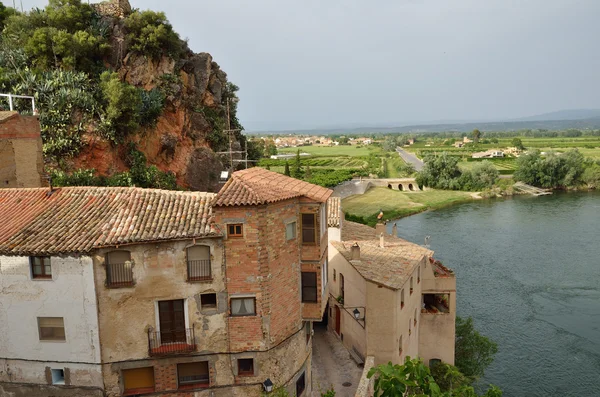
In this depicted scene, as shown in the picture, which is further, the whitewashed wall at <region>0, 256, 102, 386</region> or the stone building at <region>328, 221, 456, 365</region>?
the stone building at <region>328, 221, 456, 365</region>

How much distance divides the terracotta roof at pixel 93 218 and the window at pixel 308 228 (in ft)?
9.70

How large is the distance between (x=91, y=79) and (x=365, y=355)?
20.8 meters

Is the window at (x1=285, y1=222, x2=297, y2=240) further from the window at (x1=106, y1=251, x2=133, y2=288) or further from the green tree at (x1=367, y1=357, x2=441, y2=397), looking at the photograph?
the green tree at (x1=367, y1=357, x2=441, y2=397)

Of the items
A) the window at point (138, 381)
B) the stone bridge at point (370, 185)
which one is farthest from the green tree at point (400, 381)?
the stone bridge at point (370, 185)

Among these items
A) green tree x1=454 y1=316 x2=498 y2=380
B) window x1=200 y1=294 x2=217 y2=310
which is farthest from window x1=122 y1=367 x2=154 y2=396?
green tree x1=454 y1=316 x2=498 y2=380

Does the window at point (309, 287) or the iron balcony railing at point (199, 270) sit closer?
the iron balcony railing at point (199, 270)

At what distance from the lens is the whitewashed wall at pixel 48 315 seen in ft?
42.2

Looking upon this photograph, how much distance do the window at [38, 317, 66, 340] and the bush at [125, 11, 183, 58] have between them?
20.4 meters

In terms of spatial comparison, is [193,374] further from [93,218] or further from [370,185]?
[370,185]

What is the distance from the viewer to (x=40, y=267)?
13.0 meters

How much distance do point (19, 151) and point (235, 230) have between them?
1208 cm

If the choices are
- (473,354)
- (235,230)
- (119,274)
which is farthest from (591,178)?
(119,274)

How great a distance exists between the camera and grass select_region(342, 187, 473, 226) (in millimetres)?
64688

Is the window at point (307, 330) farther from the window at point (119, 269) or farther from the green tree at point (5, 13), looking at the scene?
the green tree at point (5, 13)
